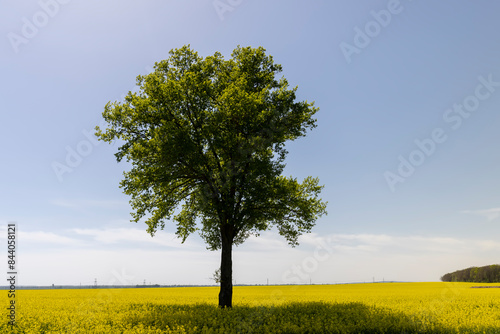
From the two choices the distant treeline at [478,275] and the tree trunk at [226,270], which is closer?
the tree trunk at [226,270]

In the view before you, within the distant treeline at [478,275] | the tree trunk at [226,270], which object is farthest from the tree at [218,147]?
the distant treeline at [478,275]

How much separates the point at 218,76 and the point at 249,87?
2635mm

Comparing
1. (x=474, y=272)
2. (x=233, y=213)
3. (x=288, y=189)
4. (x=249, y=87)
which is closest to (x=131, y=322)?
(x=233, y=213)

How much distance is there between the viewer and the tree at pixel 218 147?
68.4ft

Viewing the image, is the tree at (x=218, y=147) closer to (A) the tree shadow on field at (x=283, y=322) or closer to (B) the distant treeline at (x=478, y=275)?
(A) the tree shadow on field at (x=283, y=322)

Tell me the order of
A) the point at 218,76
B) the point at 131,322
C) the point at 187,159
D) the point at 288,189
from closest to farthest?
the point at 131,322 < the point at 187,159 < the point at 288,189 < the point at 218,76

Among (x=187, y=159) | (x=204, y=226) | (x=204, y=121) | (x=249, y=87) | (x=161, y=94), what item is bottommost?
(x=204, y=226)

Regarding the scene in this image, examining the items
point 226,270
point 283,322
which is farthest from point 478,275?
point 283,322

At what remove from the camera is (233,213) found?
71.9ft

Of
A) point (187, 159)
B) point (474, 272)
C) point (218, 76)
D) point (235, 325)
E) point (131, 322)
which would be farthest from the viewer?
point (474, 272)

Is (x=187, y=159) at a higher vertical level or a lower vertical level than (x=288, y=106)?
lower

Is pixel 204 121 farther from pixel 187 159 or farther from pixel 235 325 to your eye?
pixel 235 325

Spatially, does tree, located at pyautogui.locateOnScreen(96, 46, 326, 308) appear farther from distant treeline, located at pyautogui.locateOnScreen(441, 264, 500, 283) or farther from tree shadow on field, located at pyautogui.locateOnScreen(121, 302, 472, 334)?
distant treeline, located at pyautogui.locateOnScreen(441, 264, 500, 283)

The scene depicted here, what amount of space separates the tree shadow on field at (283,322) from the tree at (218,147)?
4079mm
